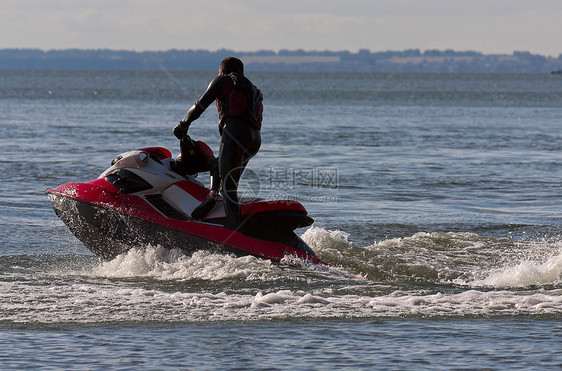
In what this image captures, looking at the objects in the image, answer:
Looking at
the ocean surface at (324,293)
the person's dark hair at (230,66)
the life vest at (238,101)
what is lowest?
the ocean surface at (324,293)

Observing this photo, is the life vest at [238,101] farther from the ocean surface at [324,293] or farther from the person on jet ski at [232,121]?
the ocean surface at [324,293]

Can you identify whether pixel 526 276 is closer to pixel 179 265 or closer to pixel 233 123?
pixel 233 123

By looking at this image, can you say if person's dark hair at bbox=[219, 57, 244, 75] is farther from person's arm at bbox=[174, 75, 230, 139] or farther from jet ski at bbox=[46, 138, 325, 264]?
jet ski at bbox=[46, 138, 325, 264]

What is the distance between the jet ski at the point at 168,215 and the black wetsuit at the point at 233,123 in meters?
0.23

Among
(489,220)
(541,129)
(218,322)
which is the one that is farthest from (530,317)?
(541,129)

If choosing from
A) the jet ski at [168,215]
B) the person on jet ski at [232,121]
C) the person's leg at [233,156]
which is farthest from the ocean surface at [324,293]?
the person on jet ski at [232,121]

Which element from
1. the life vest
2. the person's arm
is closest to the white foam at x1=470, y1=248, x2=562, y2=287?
the life vest

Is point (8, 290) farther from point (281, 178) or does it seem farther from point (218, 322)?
point (281, 178)

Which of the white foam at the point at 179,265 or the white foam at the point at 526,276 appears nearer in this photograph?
the white foam at the point at 526,276

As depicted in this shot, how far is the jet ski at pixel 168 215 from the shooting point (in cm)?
807

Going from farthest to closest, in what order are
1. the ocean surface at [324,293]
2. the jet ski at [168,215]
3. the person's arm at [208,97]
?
the jet ski at [168,215] → the person's arm at [208,97] → the ocean surface at [324,293]

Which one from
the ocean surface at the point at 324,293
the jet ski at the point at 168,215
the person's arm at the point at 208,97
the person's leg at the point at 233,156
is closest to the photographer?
the ocean surface at the point at 324,293

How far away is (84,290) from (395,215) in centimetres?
624

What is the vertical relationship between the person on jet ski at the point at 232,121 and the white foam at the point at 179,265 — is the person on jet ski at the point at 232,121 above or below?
above
